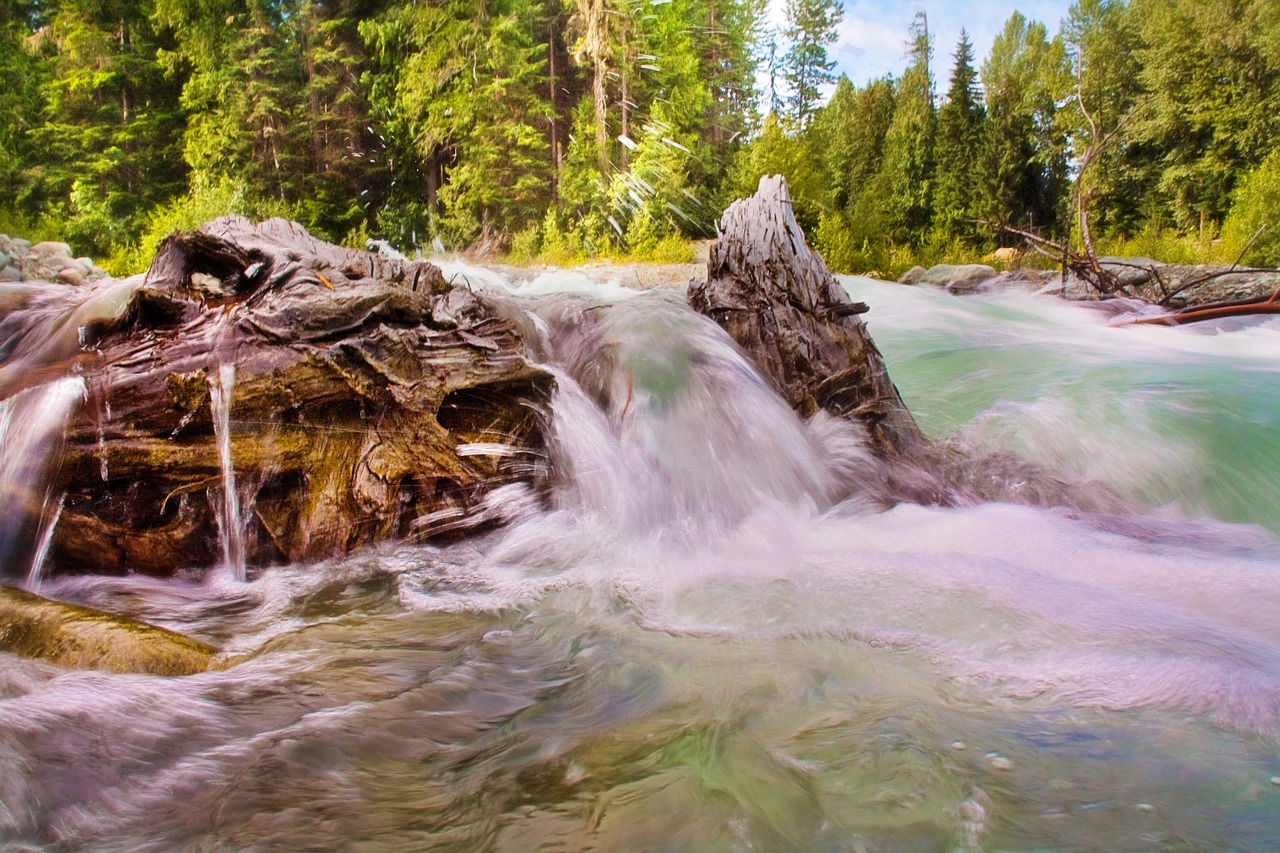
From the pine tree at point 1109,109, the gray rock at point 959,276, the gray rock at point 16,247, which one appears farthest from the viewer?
the pine tree at point 1109,109

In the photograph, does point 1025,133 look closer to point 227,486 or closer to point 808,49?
point 808,49

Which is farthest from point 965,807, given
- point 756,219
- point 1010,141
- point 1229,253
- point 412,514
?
point 1010,141

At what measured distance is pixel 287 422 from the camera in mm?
2018

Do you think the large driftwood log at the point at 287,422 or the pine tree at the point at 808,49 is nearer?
the large driftwood log at the point at 287,422

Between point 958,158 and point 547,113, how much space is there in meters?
5.65

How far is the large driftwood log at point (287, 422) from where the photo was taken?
1.92 meters

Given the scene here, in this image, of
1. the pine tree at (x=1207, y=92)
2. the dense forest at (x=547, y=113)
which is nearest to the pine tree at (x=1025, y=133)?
the dense forest at (x=547, y=113)

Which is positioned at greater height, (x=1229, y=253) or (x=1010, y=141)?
(x=1010, y=141)

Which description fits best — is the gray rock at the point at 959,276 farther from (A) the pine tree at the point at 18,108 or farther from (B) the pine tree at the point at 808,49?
(A) the pine tree at the point at 18,108

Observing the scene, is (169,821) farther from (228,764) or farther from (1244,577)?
(1244,577)

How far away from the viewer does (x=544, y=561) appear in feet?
6.62

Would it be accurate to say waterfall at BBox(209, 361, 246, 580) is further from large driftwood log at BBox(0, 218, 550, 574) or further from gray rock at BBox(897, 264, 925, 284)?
gray rock at BBox(897, 264, 925, 284)

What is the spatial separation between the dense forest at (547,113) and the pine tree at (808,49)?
2 centimetres

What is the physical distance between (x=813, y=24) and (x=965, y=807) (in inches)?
321
